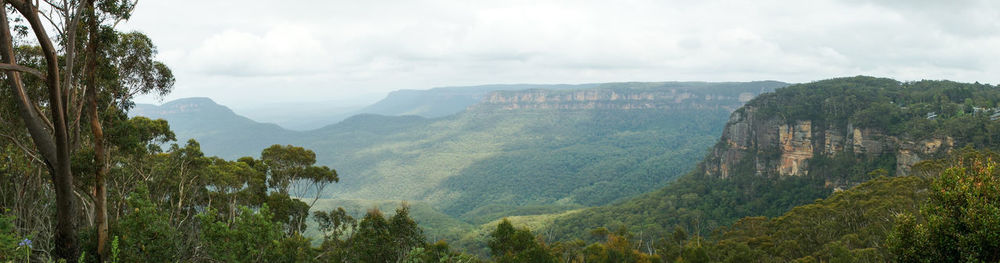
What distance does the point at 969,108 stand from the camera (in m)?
45.1

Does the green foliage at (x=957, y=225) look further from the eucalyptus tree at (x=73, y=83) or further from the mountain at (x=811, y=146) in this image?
the mountain at (x=811, y=146)

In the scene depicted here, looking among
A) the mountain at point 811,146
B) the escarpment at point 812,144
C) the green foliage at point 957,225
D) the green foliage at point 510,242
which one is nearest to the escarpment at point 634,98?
the mountain at point 811,146

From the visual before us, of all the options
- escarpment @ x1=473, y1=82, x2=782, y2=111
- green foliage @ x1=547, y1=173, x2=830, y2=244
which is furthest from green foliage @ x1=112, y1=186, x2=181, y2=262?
escarpment @ x1=473, y1=82, x2=782, y2=111

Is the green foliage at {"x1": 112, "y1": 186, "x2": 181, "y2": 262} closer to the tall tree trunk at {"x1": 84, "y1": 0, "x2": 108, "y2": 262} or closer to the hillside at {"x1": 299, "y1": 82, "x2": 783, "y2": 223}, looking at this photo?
the tall tree trunk at {"x1": 84, "y1": 0, "x2": 108, "y2": 262}

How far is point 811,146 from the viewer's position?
55.9m

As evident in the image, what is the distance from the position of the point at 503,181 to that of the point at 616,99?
262 ft

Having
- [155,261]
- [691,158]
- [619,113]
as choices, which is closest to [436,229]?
[155,261]

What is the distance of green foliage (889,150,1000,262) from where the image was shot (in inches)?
371

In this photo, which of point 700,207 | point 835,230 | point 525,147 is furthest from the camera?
point 525,147

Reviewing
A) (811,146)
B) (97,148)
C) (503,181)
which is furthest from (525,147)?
(97,148)

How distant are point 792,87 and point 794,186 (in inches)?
879

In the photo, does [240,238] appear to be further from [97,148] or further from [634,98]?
[634,98]

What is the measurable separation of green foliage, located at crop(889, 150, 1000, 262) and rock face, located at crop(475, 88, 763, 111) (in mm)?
159843

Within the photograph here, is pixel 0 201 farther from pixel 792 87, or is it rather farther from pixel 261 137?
pixel 261 137
